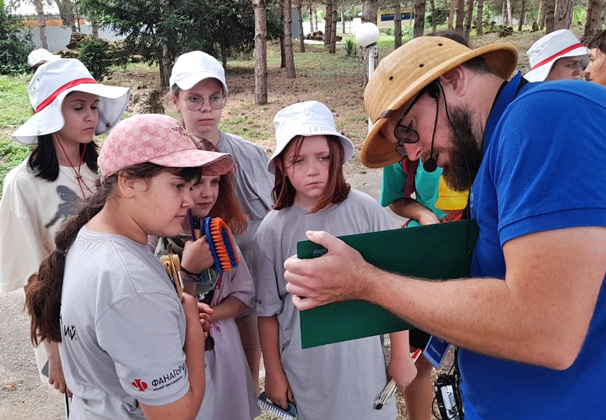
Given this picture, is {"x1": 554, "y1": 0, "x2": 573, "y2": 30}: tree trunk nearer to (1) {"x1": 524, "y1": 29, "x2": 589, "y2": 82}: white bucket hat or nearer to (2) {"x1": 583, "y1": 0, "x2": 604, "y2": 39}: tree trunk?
(2) {"x1": 583, "y1": 0, "x2": 604, "y2": 39}: tree trunk

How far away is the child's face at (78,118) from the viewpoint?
252 centimetres

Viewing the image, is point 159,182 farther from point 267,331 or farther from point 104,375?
point 267,331

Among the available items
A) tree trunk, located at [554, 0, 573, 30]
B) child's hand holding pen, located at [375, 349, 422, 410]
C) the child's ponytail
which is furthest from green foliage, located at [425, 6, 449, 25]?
the child's ponytail

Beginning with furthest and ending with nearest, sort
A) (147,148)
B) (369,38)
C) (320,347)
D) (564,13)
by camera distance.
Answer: (564,13) → (369,38) → (320,347) → (147,148)

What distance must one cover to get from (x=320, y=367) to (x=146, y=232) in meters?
1.00

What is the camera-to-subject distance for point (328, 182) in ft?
7.49

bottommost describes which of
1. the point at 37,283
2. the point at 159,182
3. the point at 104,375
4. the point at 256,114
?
the point at 256,114

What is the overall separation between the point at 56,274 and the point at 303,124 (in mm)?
1198

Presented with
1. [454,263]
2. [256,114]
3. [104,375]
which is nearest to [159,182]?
[104,375]

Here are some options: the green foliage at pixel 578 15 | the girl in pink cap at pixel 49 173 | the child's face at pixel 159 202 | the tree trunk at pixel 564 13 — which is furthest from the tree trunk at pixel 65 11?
the child's face at pixel 159 202

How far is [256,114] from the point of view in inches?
496

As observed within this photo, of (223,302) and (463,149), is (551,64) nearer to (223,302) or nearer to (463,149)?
(463,149)

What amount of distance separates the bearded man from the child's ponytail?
2.54 feet

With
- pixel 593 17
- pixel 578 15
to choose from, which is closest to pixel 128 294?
pixel 593 17
